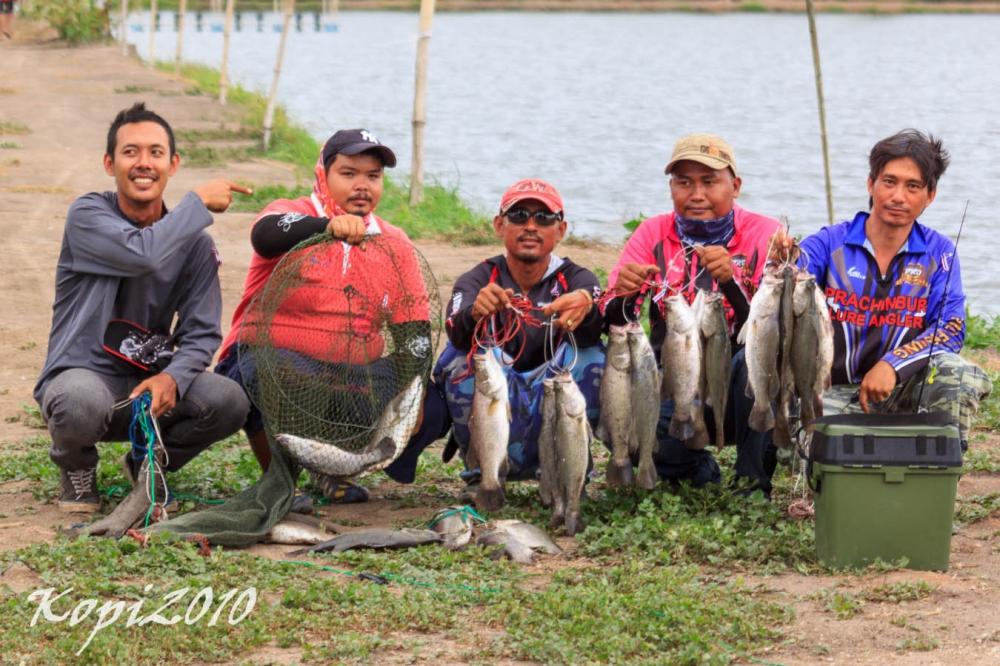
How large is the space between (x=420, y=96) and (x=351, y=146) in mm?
9202

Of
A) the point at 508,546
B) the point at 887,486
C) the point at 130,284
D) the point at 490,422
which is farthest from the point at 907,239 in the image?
the point at 130,284


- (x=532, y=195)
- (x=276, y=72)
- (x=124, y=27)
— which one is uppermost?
(x=124, y=27)

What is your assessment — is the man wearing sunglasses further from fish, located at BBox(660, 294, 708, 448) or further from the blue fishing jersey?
the blue fishing jersey

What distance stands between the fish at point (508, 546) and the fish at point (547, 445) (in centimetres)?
34

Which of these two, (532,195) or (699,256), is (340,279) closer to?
(532,195)

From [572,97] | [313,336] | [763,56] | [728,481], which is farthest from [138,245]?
[763,56]

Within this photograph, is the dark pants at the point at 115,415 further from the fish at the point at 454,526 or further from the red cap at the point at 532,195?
the red cap at the point at 532,195

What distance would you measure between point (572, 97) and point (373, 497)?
35107 millimetres

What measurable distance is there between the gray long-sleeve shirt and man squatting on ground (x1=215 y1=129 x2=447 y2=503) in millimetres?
221

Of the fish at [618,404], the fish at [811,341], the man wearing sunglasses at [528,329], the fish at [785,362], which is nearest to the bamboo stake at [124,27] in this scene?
the man wearing sunglasses at [528,329]

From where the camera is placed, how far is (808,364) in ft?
19.6

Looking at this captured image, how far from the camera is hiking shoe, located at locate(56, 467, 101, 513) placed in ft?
21.1

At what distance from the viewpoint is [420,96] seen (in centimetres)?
1560

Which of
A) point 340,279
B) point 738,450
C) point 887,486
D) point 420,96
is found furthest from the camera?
point 420,96
